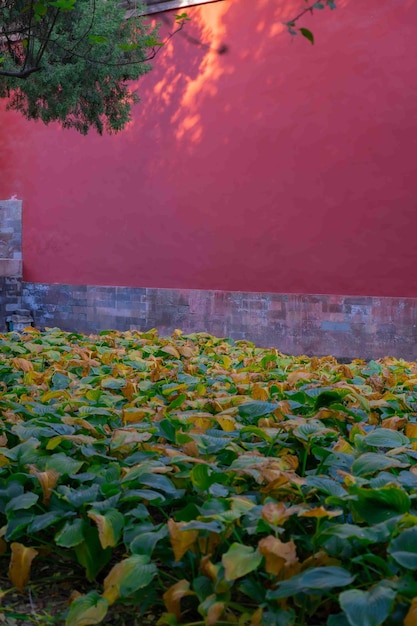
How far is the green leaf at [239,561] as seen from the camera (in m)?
1.29

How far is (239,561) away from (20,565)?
519 mm

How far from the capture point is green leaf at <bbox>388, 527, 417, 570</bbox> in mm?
1268

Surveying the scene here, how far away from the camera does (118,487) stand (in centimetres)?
171

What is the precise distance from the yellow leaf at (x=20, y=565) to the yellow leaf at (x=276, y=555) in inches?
20.5

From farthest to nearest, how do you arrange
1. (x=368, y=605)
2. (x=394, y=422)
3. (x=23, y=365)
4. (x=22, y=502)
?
(x=23, y=365) → (x=394, y=422) → (x=22, y=502) → (x=368, y=605)

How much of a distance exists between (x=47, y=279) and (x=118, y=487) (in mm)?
10313

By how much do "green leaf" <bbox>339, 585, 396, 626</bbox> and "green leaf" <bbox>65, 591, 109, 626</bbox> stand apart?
46cm

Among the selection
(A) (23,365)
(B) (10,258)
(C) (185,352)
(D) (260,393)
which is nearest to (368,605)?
(D) (260,393)

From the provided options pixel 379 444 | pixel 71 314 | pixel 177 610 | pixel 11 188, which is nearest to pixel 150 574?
pixel 177 610

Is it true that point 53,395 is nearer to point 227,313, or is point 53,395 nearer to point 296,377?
point 296,377

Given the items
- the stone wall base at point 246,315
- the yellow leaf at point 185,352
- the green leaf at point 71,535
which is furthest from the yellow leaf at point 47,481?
the stone wall base at point 246,315

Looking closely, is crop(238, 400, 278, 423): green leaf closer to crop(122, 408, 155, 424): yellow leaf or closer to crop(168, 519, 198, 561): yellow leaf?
crop(122, 408, 155, 424): yellow leaf

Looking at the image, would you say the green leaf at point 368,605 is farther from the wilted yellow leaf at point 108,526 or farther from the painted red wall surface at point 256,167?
the painted red wall surface at point 256,167

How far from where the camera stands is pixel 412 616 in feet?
3.89
